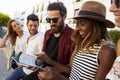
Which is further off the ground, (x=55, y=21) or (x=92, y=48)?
(x=55, y=21)

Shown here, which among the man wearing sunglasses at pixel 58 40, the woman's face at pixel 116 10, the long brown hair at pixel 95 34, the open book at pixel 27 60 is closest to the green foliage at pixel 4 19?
the man wearing sunglasses at pixel 58 40

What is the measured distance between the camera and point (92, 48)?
9.07 feet

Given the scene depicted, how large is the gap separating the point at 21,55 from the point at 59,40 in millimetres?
466

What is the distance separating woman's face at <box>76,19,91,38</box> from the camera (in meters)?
2.83

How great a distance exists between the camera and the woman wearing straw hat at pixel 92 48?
2.61 metres

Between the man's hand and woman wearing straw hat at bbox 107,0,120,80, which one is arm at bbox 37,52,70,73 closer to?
the man's hand

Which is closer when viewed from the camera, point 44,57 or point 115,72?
point 115,72

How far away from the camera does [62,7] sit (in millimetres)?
3820

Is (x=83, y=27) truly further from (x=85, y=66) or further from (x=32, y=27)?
(x=32, y=27)

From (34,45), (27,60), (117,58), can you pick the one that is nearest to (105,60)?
(117,58)

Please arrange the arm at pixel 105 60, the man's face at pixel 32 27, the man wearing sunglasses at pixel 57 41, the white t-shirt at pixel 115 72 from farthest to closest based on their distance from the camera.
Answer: the man's face at pixel 32 27 < the man wearing sunglasses at pixel 57 41 < the arm at pixel 105 60 < the white t-shirt at pixel 115 72

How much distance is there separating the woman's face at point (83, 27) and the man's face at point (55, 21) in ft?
2.52

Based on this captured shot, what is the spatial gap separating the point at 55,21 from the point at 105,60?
1239mm

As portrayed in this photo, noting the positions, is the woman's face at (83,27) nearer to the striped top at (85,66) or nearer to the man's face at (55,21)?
the striped top at (85,66)
